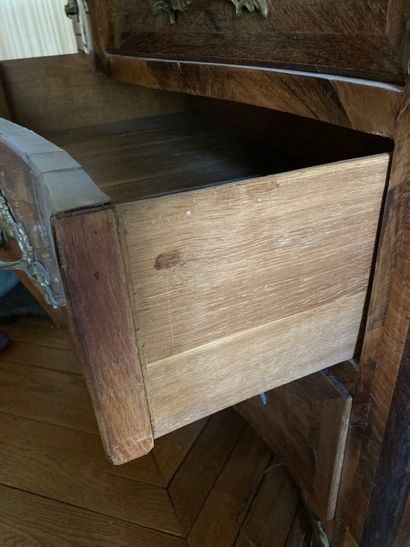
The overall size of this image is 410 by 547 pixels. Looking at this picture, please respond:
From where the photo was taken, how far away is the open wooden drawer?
30cm

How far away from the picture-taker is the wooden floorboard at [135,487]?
0.80 m

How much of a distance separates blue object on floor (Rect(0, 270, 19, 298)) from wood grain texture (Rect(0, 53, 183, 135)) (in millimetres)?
612

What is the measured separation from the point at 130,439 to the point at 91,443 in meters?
0.66

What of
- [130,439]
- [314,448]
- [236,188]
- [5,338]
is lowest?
[5,338]

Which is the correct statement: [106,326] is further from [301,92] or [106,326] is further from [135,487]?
[135,487]

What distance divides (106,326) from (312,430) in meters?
0.42

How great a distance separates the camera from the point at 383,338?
46cm

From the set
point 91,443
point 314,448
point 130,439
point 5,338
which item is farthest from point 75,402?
point 130,439

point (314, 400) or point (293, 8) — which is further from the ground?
point (293, 8)

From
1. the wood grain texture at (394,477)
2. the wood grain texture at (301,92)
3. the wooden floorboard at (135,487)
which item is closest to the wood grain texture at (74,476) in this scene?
the wooden floorboard at (135,487)

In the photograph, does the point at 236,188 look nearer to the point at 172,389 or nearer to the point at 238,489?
the point at 172,389

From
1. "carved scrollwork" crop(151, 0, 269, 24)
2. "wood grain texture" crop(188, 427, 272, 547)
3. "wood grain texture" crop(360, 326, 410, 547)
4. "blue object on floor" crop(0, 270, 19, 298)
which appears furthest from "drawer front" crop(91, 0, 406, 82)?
"blue object on floor" crop(0, 270, 19, 298)

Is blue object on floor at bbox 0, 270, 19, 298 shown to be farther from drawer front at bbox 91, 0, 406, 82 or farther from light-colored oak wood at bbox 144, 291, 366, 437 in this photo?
light-colored oak wood at bbox 144, 291, 366, 437

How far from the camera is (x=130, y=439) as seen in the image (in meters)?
0.36
